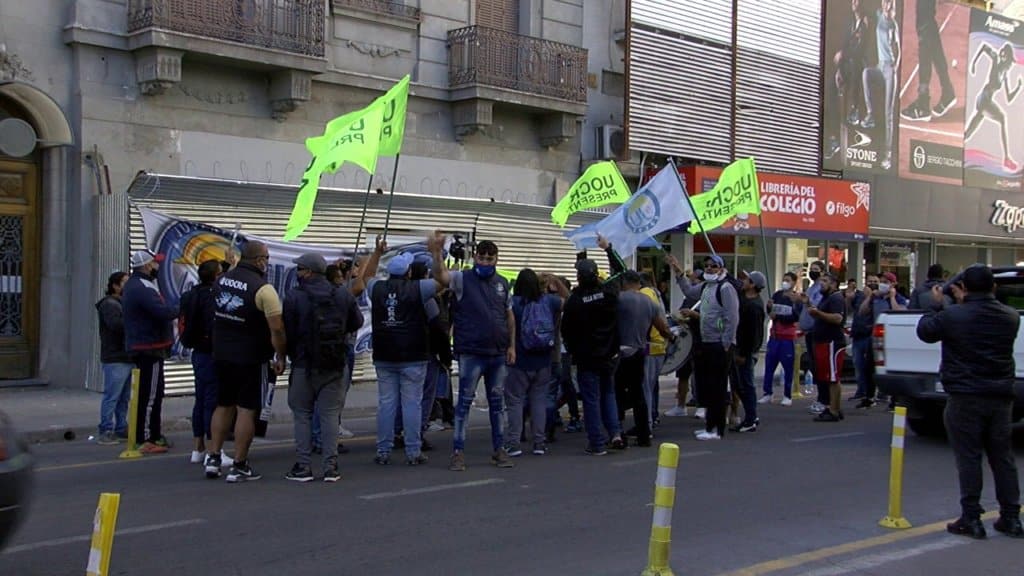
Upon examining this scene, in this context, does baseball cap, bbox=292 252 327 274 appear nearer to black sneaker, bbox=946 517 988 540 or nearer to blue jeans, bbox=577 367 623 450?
blue jeans, bbox=577 367 623 450

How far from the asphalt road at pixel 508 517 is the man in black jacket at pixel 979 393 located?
0.78 feet

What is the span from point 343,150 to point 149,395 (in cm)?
297

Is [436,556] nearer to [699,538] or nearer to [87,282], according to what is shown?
[699,538]

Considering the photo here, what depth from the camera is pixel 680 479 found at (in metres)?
8.90

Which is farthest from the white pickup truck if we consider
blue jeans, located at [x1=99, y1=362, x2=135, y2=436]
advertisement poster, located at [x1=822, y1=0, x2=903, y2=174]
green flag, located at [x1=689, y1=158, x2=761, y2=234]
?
advertisement poster, located at [x1=822, y1=0, x2=903, y2=174]

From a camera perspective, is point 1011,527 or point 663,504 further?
point 1011,527

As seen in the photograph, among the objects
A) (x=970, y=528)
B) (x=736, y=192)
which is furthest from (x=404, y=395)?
(x=736, y=192)

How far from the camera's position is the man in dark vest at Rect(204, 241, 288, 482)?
8156mm

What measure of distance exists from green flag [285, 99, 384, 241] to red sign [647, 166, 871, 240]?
1211 centimetres

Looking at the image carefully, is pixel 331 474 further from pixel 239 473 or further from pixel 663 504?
pixel 663 504

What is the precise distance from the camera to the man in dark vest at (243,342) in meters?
8.16

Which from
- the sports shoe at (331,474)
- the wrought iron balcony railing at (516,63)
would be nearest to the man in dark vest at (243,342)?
the sports shoe at (331,474)

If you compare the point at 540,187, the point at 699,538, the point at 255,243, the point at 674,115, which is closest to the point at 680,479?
the point at 699,538

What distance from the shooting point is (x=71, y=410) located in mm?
12711
